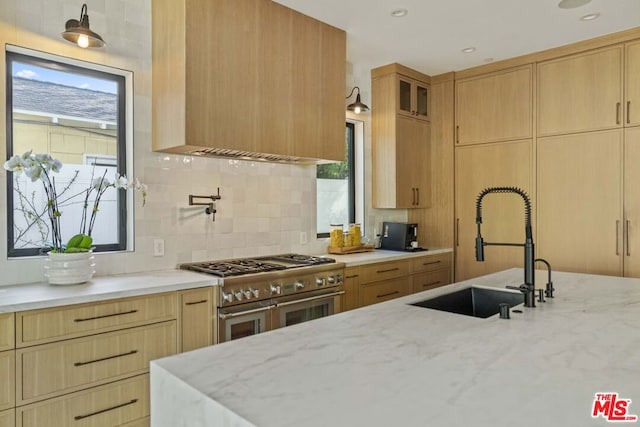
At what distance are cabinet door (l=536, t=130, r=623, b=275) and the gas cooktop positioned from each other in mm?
2090

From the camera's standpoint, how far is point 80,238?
2.38 meters

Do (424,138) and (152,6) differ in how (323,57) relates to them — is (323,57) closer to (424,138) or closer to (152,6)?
(152,6)

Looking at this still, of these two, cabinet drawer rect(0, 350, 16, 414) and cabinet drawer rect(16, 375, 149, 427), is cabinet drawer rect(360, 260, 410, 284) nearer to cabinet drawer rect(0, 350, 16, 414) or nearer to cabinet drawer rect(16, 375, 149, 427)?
cabinet drawer rect(16, 375, 149, 427)

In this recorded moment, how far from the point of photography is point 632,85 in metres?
3.44

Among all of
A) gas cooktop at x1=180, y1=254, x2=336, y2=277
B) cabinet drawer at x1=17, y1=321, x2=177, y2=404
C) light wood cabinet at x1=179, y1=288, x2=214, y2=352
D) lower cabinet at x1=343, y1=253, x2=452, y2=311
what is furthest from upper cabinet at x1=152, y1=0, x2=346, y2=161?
cabinet drawer at x1=17, y1=321, x2=177, y2=404

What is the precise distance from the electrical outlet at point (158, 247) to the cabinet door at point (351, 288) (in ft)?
4.38

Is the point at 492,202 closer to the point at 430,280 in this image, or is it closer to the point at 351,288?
the point at 430,280

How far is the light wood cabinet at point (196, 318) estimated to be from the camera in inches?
94.2

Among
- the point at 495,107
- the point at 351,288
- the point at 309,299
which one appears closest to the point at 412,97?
the point at 495,107

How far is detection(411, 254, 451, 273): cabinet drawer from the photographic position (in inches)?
159

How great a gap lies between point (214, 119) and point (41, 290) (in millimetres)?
1321

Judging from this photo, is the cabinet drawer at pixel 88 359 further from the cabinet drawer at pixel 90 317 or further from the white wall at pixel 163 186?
the white wall at pixel 163 186

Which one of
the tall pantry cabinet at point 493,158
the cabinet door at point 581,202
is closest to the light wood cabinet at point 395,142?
the tall pantry cabinet at point 493,158

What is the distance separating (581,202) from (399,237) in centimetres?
160
